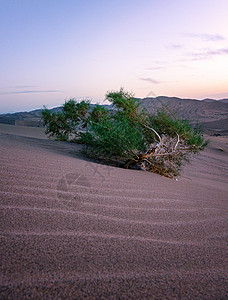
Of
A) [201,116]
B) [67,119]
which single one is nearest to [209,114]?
[201,116]

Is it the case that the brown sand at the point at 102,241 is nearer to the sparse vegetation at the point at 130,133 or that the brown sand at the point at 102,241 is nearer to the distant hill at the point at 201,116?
the sparse vegetation at the point at 130,133

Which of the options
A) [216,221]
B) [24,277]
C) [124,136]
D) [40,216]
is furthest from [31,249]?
[124,136]

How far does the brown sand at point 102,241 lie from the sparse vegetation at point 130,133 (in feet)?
5.79

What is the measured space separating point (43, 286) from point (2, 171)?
5.74 feet

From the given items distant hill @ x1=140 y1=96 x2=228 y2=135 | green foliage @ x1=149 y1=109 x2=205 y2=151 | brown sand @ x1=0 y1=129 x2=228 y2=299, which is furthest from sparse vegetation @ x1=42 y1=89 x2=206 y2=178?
distant hill @ x1=140 y1=96 x2=228 y2=135

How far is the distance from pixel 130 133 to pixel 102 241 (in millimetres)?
3338

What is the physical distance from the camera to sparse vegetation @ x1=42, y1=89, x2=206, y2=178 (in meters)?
4.57

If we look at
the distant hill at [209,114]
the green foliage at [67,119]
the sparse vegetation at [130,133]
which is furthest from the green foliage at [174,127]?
the distant hill at [209,114]

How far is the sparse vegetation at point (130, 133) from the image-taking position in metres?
4.57

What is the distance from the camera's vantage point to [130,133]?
4.75 metres

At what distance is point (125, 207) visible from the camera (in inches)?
87.9

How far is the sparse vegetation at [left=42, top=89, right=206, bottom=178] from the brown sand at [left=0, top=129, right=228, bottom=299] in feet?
5.79

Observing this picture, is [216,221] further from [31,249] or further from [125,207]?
[31,249]

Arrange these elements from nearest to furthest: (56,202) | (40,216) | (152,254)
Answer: (152,254)
(40,216)
(56,202)
